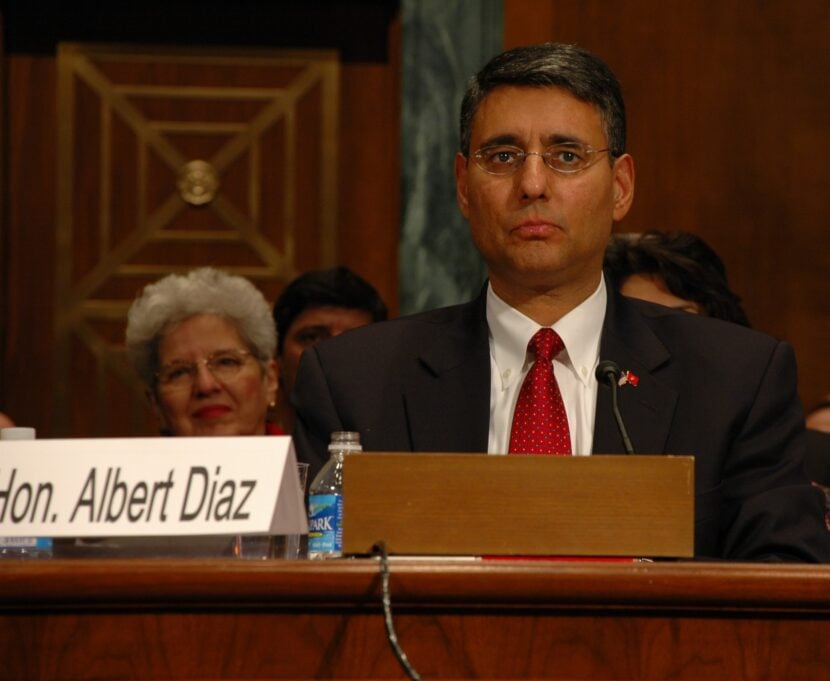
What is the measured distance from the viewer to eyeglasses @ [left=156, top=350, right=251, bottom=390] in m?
3.46

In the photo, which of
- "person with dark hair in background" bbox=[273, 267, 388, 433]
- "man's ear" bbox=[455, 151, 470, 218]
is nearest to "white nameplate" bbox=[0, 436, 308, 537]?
"man's ear" bbox=[455, 151, 470, 218]

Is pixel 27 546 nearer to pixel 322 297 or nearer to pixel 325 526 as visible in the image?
pixel 325 526

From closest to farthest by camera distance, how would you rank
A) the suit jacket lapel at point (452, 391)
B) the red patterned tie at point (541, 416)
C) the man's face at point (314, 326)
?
the red patterned tie at point (541, 416)
the suit jacket lapel at point (452, 391)
the man's face at point (314, 326)

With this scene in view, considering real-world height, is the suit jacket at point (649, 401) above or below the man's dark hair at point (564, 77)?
below

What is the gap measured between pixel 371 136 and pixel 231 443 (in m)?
3.10

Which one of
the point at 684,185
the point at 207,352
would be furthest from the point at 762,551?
the point at 684,185

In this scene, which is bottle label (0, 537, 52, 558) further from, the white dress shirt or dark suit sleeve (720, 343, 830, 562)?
dark suit sleeve (720, 343, 830, 562)

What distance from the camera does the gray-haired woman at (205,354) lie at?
3.43m

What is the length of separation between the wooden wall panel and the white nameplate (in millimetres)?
3113

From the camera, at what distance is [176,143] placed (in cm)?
453

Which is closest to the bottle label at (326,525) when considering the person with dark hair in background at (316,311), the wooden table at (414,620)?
the wooden table at (414,620)

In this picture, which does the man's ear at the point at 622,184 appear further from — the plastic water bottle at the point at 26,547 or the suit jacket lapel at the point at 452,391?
the plastic water bottle at the point at 26,547

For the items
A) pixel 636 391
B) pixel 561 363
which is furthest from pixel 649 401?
pixel 561 363

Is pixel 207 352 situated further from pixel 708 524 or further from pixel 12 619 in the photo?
pixel 12 619
